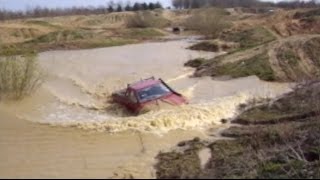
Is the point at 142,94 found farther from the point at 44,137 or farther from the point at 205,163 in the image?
the point at 205,163

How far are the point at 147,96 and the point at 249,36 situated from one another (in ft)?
99.8

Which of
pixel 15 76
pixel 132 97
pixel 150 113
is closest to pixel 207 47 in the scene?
pixel 15 76

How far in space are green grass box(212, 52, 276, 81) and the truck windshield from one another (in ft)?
28.7

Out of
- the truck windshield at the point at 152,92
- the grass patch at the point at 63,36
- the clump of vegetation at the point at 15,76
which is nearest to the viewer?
the truck windshield at the point at 152,92

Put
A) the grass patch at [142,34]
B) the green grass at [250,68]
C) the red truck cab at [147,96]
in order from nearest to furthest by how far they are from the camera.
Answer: the red truck cab at [147,96]
the green grass at [250,68]
the grass patch at [142,34]

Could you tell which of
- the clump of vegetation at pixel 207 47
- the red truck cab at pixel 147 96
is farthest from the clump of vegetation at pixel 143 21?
the red truck cab at pixel 147 96

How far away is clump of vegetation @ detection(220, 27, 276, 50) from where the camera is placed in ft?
160

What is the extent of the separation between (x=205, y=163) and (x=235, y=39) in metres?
37.5

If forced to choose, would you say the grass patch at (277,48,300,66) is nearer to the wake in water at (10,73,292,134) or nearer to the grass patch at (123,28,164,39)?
the wake in water at (10,73,292,134)

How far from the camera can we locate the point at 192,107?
2189 centimetres

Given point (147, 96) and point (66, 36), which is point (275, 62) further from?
Answer: point (66, 36)

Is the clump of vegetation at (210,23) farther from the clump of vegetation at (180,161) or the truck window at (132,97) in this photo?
the clump of vegetation at (180,161)

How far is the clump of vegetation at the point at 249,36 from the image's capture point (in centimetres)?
4881

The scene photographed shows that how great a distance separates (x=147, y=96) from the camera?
22.3m
